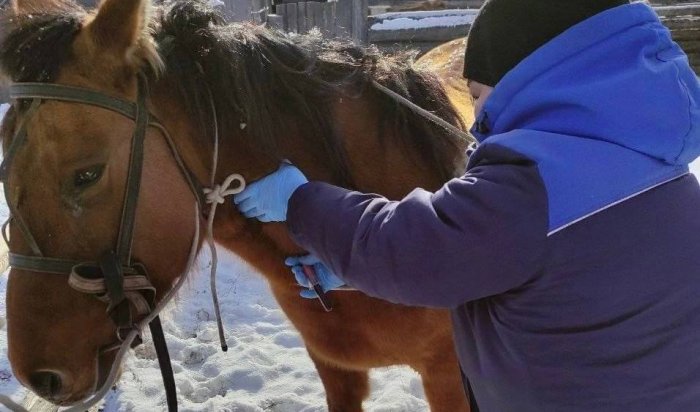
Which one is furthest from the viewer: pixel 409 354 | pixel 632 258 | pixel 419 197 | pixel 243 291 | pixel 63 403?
pixel 243 291

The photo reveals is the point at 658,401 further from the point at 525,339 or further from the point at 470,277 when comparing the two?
the point at 470,277

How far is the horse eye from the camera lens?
1403 millimetres

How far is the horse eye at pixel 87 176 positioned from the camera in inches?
55.2

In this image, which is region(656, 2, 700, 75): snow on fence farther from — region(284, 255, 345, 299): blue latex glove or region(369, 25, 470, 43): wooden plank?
region(284, 255, 345, 299): blue latex glove

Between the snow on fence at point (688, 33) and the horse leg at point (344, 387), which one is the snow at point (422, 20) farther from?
the horse leg at point (344, 387)

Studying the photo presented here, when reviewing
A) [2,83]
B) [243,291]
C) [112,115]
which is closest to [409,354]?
[112,115]

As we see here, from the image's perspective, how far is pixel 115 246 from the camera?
1477 mm

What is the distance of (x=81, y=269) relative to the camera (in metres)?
1.43

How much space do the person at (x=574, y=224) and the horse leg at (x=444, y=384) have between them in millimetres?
881

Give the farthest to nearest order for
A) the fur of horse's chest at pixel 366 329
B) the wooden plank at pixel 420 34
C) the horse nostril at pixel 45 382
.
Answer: the wooden plank at pixel 420 34 → the fur of horse's chest at pixel 366 329 → the horse nostril at pixel 45 382

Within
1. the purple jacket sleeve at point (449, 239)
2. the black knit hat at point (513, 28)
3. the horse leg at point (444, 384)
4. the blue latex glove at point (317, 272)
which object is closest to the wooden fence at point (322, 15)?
the horse leg at point (444, 384)

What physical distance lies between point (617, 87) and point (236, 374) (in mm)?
2981

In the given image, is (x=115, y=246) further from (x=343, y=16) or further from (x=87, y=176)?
(x=343, y=16)

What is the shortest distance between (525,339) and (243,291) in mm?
3671
